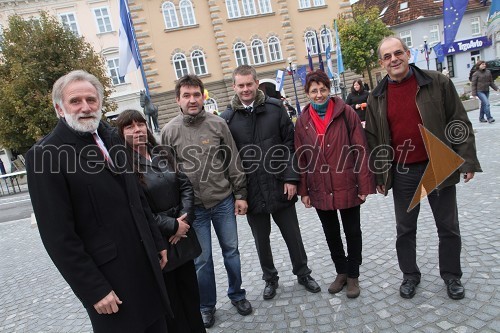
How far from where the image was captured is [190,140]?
10.0 feet

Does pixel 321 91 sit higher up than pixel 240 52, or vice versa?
pixel 240 52

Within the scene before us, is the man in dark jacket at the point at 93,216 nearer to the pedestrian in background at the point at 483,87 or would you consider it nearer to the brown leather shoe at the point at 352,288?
the brown leather shoe at the point at 352,288

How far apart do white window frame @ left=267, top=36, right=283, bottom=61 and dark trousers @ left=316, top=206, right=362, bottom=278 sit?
26530 mm

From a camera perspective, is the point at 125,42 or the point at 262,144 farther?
the point at 125,42

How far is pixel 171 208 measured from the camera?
2.68 meters

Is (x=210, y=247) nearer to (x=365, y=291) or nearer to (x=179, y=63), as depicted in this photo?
(x=365, y=291)

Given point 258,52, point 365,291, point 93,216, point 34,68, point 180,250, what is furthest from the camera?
point 258,52

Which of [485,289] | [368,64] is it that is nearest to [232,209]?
[485,289]

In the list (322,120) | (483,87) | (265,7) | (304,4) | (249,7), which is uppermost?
(249,7)

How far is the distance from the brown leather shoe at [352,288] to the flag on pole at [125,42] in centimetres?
838

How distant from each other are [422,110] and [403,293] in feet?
5.24

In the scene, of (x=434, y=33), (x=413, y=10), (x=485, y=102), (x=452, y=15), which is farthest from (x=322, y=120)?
(x=413, y=10)

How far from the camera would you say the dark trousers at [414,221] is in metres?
2.94

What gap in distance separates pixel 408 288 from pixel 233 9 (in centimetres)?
2773
